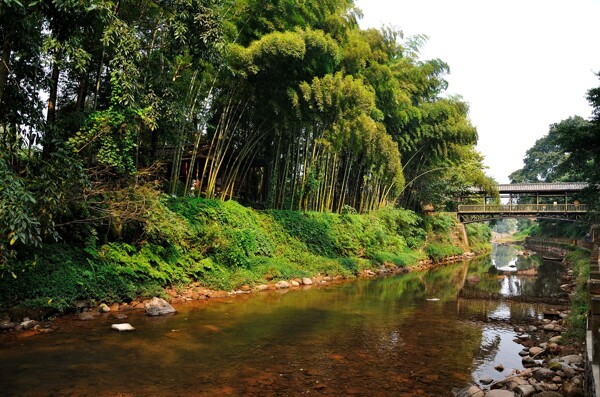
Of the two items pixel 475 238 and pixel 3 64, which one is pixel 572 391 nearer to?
pixel 3 64

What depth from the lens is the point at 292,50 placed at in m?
10.2

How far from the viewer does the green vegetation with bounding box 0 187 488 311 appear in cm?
730

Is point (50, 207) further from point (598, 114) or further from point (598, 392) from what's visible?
point (598, 114)

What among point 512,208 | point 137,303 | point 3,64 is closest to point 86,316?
point 137,303

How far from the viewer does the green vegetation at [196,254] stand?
7305 millimetres

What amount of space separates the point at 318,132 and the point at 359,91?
289 centimetres

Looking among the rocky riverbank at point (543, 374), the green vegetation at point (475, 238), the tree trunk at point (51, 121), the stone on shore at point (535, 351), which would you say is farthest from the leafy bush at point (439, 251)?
the tree trunk at point (51, 121)

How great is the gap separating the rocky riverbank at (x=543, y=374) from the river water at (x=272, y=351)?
0.20 metres

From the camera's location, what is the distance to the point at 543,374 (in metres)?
4.79

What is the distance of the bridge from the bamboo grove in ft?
37.2

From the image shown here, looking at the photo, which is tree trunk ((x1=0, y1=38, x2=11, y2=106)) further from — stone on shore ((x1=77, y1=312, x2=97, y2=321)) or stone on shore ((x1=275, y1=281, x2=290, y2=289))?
stone on shore ((x1=275, y1=281, x2=290, y2=289))

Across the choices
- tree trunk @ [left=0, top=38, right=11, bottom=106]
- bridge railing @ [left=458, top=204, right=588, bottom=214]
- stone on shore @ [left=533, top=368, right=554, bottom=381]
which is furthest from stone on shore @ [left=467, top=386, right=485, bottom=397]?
bridge railing @ [left=458, top=204, right=588, bottom=214]

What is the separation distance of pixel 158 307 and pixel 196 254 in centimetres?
248

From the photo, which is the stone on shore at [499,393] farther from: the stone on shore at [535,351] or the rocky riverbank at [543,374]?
the stone on shore at [535,351]
